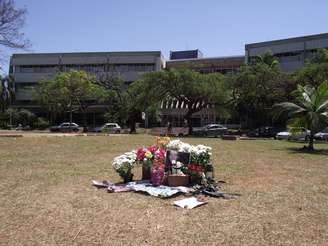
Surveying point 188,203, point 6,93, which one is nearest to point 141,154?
point 188,203

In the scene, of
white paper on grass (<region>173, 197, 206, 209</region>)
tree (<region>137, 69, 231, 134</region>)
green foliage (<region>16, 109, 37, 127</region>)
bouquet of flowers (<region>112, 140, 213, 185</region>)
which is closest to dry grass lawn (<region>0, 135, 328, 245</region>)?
white paper on grass (<region>173, 197, 206, 209</region>)

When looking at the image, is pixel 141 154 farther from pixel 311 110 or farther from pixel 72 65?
pixel 72 65

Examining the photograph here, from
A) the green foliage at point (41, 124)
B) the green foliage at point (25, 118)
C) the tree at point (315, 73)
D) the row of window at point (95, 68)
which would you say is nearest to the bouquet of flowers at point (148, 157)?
the tree at point (315, 73)

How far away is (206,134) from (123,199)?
37449 mm

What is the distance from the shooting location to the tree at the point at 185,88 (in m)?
42.1

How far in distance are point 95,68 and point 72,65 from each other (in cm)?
455

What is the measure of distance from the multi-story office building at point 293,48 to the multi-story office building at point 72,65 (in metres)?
18.4

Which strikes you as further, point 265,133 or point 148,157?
point 265,133

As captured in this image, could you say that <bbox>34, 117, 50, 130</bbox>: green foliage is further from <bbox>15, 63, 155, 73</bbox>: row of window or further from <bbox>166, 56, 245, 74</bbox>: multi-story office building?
<bbox>166, 56, 245, 74</bbox>: multi-story office building

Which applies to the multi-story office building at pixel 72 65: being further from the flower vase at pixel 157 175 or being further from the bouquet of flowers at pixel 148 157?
the flower vase at pixel 157 175

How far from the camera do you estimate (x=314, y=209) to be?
8375mm

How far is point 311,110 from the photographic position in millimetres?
25031

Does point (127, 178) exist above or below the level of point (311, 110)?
below

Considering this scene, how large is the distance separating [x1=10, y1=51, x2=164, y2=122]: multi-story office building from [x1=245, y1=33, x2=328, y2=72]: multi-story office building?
18448 millimetres
